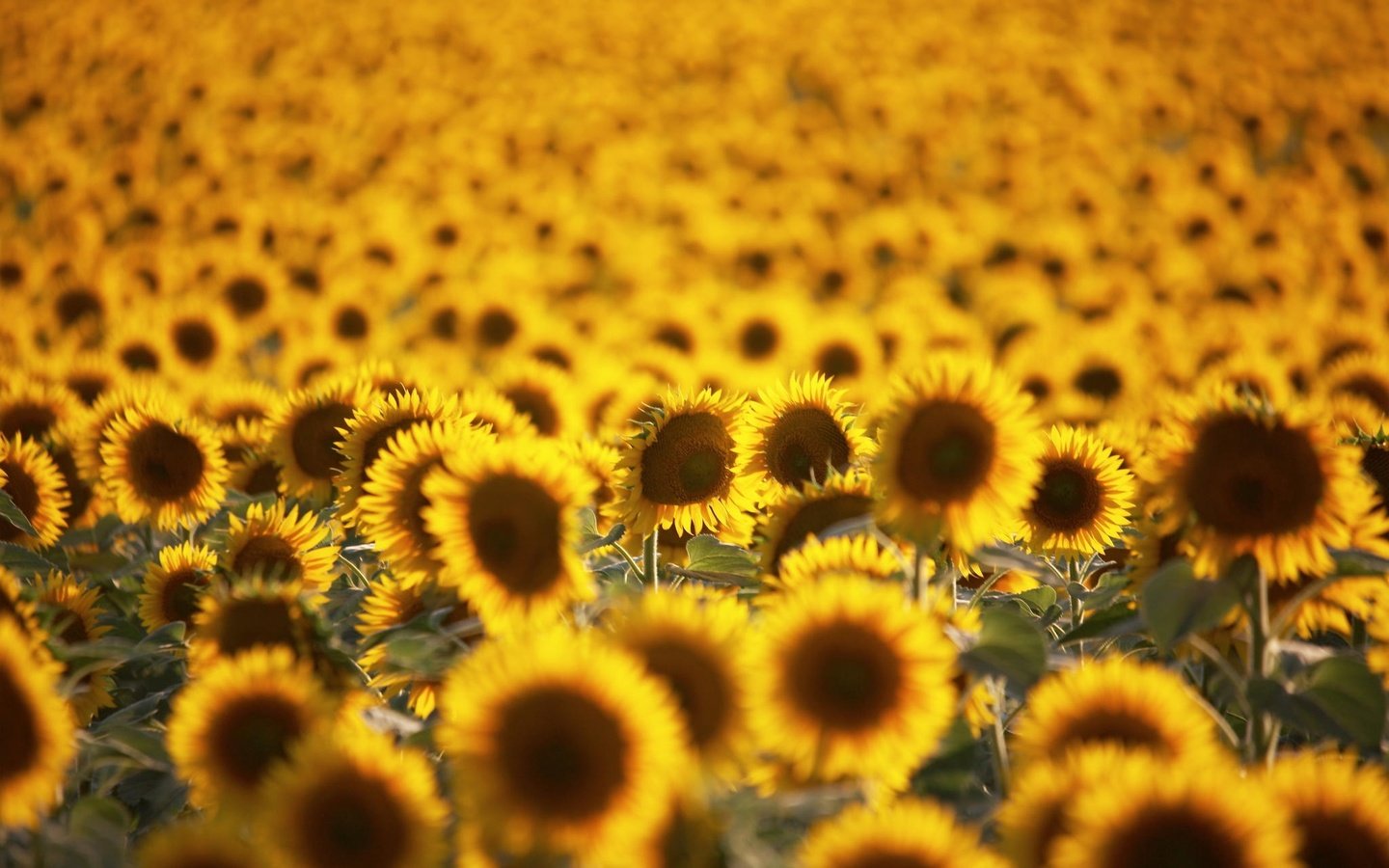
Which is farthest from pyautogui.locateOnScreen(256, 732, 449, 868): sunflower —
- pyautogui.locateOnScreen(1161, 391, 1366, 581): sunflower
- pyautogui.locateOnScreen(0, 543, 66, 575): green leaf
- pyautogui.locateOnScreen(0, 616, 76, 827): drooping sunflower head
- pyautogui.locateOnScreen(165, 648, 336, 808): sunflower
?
pyautogui.locateOnScreen(0, 543, 66, 575): green leaf

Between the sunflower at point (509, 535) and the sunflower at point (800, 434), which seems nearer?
the sunflower at point (509, 535)

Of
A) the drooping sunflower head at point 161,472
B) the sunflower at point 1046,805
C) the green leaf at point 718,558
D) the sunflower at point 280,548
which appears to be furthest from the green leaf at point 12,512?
the sunflower at point 1046,805

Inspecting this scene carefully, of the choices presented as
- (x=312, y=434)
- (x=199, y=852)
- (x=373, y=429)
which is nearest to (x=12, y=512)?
(x=312, y=434)

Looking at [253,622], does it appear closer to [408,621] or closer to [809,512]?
[408,621]

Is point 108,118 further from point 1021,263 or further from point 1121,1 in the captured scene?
point 1121,1

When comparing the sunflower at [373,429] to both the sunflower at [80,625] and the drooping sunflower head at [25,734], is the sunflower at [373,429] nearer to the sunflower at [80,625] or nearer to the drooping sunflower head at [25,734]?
the sunflower at [80,625]

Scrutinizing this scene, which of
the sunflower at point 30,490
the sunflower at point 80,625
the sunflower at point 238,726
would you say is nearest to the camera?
the sunflower at point 238,726
